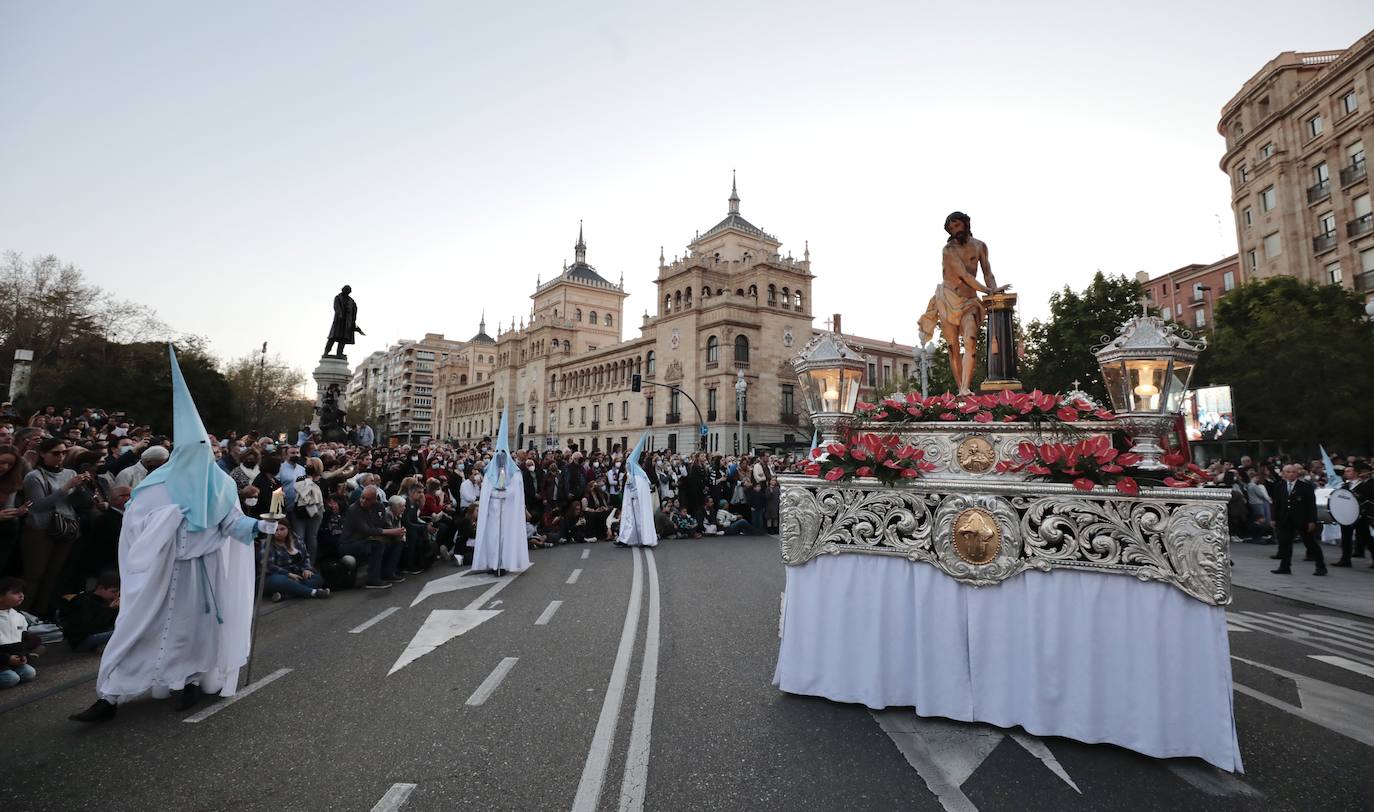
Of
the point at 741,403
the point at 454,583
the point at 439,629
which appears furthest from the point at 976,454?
the point at 741,403

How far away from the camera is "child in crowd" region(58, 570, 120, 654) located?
229 inches

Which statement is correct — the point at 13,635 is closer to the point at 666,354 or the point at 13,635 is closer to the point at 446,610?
the point at 446,610

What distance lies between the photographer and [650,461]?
18.6 m

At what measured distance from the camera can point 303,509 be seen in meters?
8.57

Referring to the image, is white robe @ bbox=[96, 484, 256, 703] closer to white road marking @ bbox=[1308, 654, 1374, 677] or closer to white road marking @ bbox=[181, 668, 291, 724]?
white road marking @ bbox=[181, 668, 291, 724]

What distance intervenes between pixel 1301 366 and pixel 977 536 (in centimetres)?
2882

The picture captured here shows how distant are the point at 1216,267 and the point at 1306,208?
45.0 feet

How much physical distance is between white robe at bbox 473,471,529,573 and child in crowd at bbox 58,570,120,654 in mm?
4537

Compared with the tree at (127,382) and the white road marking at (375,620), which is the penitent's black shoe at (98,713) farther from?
the tree at (127,382)

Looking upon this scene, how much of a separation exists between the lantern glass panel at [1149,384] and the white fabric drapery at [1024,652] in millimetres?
1291

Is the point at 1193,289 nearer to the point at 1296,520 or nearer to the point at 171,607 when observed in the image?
the point at 1296,520

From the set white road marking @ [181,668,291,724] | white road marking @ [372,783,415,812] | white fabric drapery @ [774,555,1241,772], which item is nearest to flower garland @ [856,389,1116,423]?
white fabric drapery @ [774,555,1241,772]

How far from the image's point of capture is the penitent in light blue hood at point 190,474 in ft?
14.6

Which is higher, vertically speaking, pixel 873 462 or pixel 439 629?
pixel 873 462
